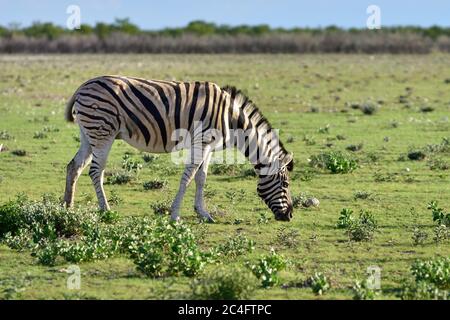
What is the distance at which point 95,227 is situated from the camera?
1033cm

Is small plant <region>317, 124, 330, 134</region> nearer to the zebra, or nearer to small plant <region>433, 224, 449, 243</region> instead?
the zebra

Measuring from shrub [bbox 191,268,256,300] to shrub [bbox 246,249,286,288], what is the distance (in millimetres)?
608

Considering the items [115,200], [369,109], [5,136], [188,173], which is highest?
[188,173]

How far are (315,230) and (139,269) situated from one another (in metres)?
3.30

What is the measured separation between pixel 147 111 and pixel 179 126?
1.64 ft

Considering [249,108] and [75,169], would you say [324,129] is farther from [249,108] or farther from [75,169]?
[75,169]

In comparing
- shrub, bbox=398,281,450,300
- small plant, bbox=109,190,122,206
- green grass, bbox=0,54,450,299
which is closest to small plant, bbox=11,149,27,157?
green grass, bbox=0,54,450,299

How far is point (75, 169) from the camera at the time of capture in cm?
1209

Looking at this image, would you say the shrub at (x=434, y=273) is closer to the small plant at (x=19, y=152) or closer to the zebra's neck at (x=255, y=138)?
the zebra's neck at (x=255, y=138)

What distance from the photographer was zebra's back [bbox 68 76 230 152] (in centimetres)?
1184

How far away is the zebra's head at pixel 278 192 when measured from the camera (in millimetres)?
11805

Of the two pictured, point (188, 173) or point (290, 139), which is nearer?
point (188, 173)

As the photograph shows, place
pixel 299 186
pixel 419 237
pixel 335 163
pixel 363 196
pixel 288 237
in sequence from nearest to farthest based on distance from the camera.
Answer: pixel 419 237 → pixel 288 237 → pixel 363 196 → pixel 299 186 → pixel 335 163

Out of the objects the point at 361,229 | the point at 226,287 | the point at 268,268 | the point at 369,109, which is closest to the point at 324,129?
the point at 369,109
